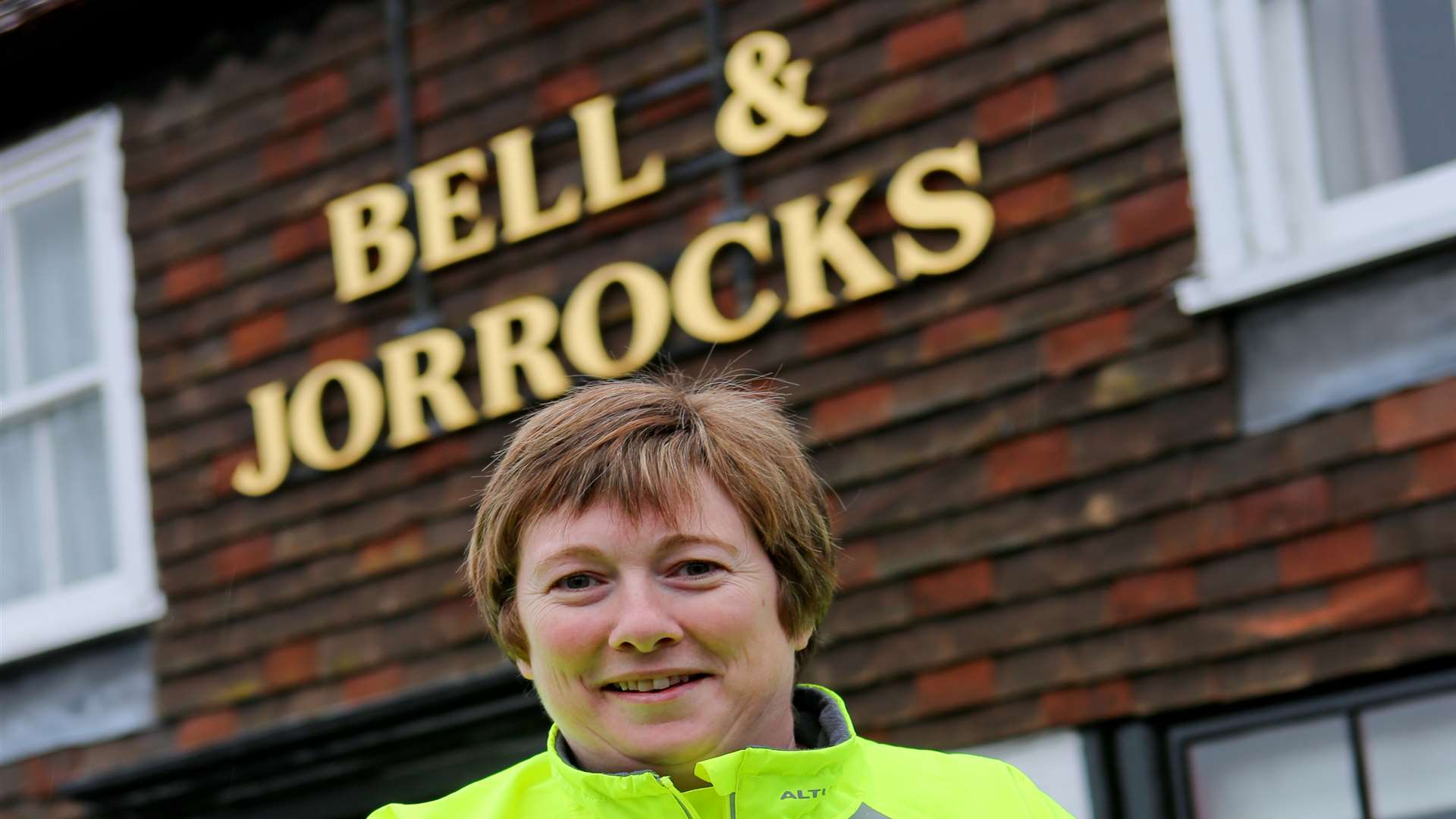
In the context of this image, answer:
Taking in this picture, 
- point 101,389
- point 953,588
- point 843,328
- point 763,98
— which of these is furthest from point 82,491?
point 953,588

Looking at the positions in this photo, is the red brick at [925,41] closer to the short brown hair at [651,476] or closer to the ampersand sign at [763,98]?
the ampersand sign at [763,98]

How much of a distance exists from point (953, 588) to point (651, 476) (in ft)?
10.6

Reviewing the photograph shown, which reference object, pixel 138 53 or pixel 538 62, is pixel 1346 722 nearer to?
pixel 538 62

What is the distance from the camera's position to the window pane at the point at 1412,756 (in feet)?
14.6

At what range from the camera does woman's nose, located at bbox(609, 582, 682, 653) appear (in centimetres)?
190

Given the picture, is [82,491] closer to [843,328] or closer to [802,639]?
[843,328]

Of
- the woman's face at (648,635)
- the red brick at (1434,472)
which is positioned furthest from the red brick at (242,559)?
the woman's face at (648,635)

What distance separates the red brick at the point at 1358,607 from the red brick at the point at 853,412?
114 cm

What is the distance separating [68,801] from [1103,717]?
3.76 metres

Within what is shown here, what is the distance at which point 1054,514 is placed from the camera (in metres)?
4.93

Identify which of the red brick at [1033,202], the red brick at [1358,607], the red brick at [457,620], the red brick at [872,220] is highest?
the red brick at [872,220]

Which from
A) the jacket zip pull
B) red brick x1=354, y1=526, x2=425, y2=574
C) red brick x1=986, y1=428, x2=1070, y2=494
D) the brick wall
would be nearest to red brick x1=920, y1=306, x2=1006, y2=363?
the brick wall

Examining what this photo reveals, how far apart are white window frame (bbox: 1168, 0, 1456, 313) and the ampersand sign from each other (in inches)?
43.0

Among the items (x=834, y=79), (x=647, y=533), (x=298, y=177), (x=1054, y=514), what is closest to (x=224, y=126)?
(x=298, y=177)
